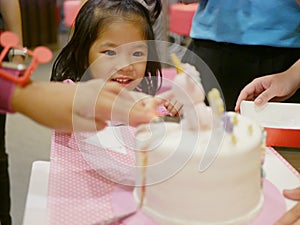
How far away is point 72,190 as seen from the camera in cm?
94

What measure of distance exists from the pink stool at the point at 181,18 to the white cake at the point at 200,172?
220 centimetres

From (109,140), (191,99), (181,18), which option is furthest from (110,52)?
(181,18)

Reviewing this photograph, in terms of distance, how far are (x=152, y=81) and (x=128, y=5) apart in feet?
0.75

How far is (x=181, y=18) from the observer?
299cm

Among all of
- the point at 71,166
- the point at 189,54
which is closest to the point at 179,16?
the point at 189,54

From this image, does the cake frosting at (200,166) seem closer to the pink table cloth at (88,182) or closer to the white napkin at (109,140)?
the pink table cloth at (88,182)

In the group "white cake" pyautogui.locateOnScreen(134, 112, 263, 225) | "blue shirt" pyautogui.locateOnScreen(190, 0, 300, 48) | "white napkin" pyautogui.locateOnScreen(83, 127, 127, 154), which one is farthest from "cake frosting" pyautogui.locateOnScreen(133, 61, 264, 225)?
"blue shirt" pyautogui.locateOnScreen(190, 0, 300, 48)

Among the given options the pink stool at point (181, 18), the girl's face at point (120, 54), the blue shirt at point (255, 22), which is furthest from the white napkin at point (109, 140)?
the pink stool at point (181, 18)

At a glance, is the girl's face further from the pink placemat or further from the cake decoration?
the cake decoration

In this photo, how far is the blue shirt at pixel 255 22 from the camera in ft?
4.47

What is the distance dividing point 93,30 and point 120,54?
0.13 meters

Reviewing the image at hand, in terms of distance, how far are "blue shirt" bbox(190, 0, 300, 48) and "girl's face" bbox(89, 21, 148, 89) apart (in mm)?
240

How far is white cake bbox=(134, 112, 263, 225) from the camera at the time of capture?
736 mm

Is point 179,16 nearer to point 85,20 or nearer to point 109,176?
point 85,20
